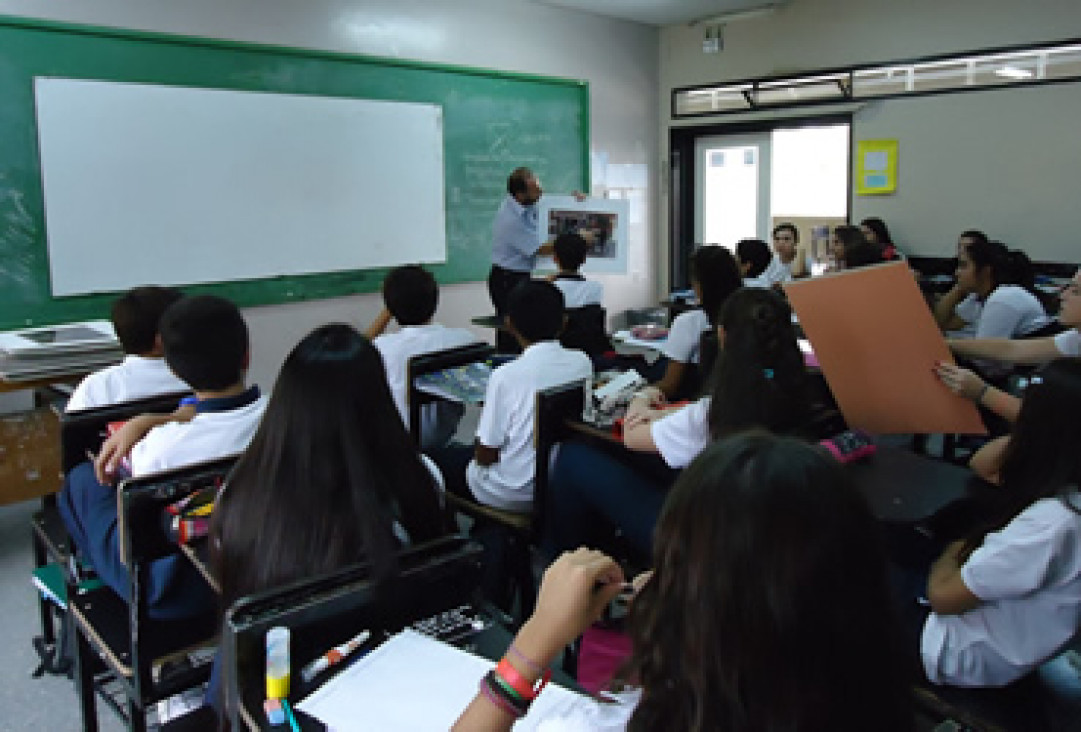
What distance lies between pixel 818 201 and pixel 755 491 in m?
6.27

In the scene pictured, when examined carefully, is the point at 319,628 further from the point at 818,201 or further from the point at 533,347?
the point at 818,201

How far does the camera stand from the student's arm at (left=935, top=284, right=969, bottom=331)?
4.34 m

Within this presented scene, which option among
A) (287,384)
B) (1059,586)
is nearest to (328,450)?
(287,384)

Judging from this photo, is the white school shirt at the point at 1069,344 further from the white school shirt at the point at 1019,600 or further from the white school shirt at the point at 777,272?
the white school shirt at the point at 777,272

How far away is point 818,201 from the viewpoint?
6504mm

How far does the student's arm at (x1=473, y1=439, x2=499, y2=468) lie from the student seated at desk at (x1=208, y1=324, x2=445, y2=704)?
43.3 inches

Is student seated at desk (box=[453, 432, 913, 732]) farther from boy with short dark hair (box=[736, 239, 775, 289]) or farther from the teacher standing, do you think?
the teacher standing

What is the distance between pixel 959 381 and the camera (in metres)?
1.92

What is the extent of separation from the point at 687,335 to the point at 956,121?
3.42m

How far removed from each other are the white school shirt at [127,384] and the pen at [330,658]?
1471 mm

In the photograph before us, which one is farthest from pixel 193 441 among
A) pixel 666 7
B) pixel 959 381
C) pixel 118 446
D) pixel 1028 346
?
pixel 666 7

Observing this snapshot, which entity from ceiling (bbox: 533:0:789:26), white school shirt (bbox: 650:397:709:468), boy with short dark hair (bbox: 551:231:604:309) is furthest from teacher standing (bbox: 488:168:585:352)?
white school shirt (bbox: 650:397:709:468)

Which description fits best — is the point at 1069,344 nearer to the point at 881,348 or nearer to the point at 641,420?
the point at 881,348

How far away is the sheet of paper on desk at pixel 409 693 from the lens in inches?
37.3
